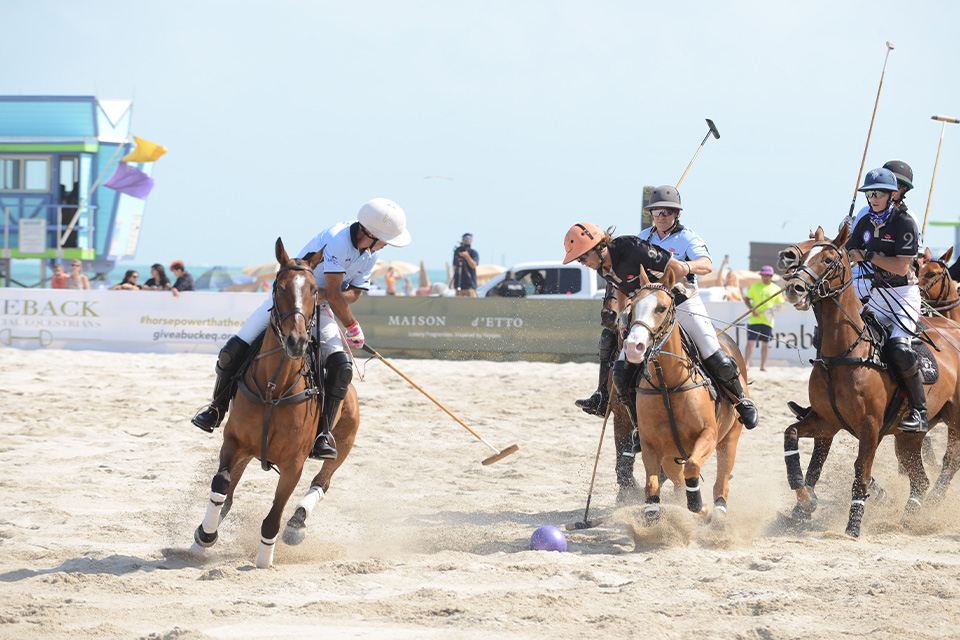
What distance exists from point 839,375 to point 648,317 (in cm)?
206

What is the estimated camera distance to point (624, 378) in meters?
6.93

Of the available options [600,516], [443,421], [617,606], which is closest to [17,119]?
[443,421]

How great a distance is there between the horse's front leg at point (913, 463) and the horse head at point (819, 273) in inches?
65.0

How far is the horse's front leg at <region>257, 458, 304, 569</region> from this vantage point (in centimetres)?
615

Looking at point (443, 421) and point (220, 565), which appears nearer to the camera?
point (220, 565)

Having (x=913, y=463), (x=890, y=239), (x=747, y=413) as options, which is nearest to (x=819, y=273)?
(x=890, y=239)

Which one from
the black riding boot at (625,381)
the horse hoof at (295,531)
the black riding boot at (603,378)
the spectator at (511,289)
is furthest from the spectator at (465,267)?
the horse hoof at (295,531)

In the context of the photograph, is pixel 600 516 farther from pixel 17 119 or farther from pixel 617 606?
pixel 17 119

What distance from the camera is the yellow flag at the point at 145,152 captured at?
29.2 metres

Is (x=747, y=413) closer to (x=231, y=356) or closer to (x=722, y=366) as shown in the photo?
(x=722, y=366)

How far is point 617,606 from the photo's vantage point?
17.2 feet

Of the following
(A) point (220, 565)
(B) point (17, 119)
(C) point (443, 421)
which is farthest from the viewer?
(B) point (17, 119)

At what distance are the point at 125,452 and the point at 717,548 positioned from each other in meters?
6.22

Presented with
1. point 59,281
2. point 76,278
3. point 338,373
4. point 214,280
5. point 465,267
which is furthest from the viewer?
point 214,280
